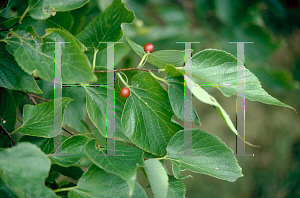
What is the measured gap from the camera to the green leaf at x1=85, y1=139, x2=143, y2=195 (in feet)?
0.61

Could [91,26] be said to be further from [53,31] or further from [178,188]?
[178,188]

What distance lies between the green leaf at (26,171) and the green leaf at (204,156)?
12 centimetres

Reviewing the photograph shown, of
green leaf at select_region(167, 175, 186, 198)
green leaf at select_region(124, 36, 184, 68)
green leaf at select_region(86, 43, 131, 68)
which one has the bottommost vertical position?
green leaf at select_region(167, 175, 186, 198)

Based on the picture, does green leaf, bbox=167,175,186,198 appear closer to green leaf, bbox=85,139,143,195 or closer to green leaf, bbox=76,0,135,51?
green leaf, bbox=85,139,143,195

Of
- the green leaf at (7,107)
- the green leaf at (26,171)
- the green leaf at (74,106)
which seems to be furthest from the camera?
the green leaf at (74,106)

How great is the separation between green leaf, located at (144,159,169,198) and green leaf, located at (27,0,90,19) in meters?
0.16

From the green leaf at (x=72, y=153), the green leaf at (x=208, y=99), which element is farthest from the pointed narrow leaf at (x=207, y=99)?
the green leaf at (x=72, y=153)

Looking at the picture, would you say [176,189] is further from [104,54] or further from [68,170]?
[104,54]

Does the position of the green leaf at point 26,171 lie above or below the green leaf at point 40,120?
below

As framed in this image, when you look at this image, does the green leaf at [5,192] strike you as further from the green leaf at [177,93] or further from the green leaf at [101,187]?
the green leaf at [177,93]

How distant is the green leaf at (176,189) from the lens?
0.79ft

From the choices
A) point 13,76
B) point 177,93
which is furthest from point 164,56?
point 13,76

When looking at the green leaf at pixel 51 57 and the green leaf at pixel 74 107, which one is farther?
the green leaf at pixel 74 107

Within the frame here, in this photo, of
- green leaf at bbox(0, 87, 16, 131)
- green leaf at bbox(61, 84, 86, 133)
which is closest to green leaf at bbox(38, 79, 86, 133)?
green leaf at bbox(61, 84, 86, 133)
